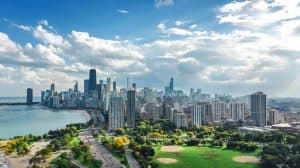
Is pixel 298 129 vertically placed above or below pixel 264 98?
below

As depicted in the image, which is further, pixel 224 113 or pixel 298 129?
pixel 224 113

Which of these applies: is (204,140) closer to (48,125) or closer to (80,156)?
(80,156)

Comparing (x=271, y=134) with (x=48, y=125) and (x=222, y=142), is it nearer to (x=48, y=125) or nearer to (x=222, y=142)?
(x=222, y=142)

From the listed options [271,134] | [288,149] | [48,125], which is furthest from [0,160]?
[48,125]

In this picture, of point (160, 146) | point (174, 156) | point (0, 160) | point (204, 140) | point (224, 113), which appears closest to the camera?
point (0, 160)

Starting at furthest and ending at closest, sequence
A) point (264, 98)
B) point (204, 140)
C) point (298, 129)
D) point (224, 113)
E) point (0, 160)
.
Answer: point (224, 113)
point (264, 98)
point (298, 129)
point (204, 140)
point (0, 160)

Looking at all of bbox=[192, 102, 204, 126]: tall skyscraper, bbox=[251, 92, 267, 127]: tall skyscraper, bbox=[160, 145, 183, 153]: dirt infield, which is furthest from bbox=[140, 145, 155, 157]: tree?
bbox=[251, 92, 267, 127]: tall skyscraper

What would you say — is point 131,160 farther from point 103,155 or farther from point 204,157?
point 204,157

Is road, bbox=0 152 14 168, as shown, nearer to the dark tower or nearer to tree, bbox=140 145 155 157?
tree, bbox=140 145 155 157
